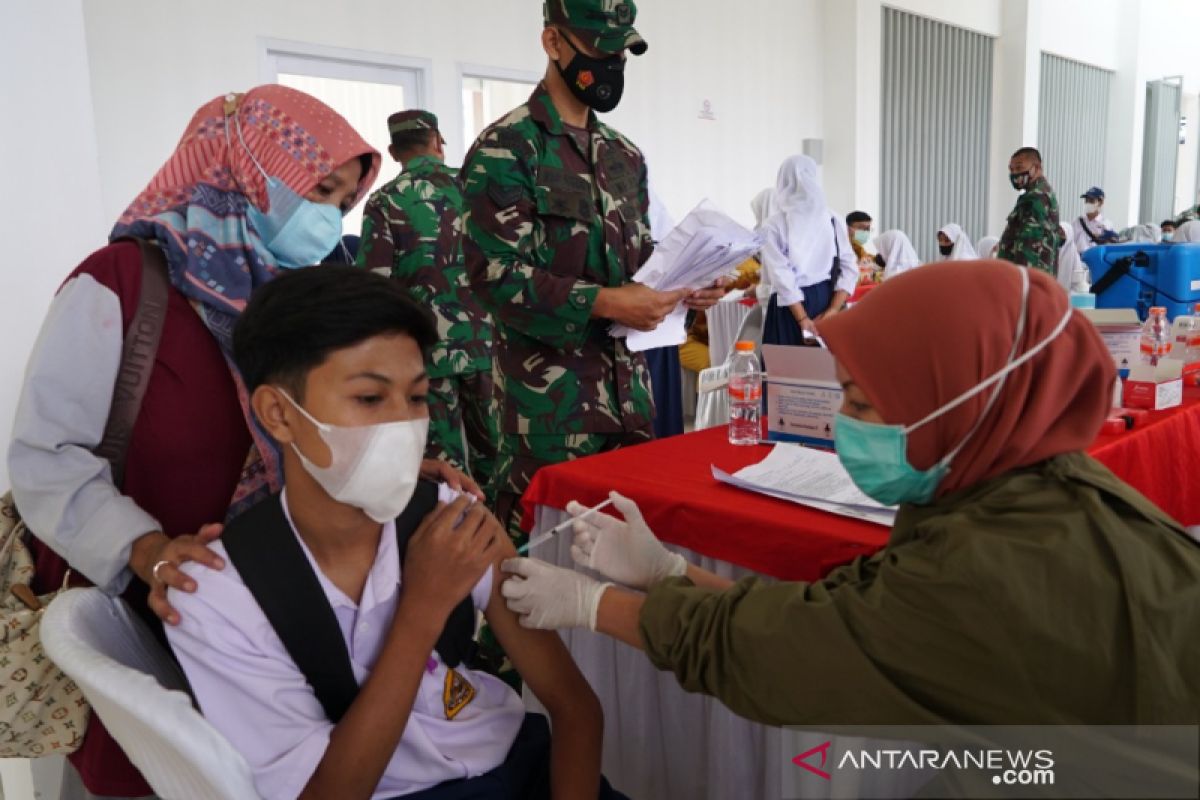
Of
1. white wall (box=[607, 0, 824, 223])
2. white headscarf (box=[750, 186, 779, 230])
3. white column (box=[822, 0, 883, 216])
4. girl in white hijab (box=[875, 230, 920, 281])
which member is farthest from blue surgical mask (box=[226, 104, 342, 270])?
white column (box=[822, 0, 883, 216])

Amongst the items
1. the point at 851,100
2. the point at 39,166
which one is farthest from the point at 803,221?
the point at 851,100

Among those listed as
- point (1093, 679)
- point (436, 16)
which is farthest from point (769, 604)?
point (436, 16)

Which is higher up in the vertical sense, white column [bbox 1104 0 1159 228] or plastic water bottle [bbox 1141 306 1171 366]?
white column [bbox 1104 0 1159 228]

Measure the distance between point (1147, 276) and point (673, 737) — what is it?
7.54 ft

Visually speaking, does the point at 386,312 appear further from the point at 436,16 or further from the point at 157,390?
the point at 436,16

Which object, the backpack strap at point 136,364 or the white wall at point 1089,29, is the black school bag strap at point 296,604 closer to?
the backpack strap at point 136,364

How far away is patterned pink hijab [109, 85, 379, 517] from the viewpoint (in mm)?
1257

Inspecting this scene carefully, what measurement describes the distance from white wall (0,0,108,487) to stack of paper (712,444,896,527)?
2.39 metres

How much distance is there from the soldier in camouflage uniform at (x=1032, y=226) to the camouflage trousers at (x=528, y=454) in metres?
3.89

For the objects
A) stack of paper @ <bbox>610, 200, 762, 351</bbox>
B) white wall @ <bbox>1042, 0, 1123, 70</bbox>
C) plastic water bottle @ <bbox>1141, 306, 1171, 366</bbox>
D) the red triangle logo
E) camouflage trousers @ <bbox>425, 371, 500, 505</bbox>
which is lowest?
the red triangle logo

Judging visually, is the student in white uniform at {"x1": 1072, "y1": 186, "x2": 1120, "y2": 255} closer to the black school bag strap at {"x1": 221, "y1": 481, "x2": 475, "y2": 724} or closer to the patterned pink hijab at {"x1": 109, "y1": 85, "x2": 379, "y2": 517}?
the patterned pink hijab at {"x1": 109, "y1": 85, "x2": 379, "y2": 517}

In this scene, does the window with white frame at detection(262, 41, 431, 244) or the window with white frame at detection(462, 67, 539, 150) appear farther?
the window with white frame at detection(462, 67, 539, 150)

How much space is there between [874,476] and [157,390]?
3.26ft

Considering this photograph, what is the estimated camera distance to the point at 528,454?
6.26 ft
